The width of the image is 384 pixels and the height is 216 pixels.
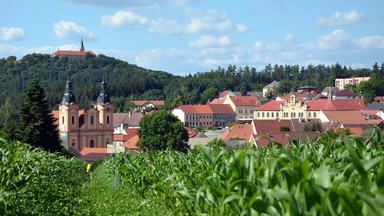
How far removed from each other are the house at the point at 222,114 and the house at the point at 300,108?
27.3m

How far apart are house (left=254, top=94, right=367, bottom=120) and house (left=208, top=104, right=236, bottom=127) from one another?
27.3 meters

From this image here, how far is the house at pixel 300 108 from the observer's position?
12756 centimetres

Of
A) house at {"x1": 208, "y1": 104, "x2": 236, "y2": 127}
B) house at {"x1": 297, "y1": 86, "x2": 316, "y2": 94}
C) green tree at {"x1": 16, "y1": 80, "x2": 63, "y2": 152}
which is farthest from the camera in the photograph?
house at {"x1": 297, "y1": 86, "x2": 316, "y2": 94}

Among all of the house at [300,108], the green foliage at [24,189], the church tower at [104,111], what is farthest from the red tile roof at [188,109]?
the green foliage at [24,189]

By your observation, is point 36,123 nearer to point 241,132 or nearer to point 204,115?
point 241,132

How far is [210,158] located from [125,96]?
191559mm

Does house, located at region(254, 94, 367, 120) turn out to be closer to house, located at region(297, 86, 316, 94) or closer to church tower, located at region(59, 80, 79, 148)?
church tower, located at region(59, 80, 79, 148)

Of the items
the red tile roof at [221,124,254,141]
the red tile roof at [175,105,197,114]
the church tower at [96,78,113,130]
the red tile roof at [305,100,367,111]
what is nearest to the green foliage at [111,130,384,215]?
the red tile roof at [221,124,254,141]

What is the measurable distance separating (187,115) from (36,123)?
10868cm

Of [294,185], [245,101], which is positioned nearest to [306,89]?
[245,101]

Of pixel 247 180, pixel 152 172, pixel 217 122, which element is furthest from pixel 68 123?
pixel 247 180

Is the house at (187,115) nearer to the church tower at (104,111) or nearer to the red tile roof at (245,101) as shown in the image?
the red tile roof at (245,101)

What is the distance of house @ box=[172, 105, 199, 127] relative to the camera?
15888 cm

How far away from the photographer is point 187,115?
15988 centimetres
